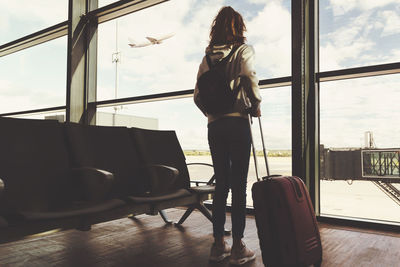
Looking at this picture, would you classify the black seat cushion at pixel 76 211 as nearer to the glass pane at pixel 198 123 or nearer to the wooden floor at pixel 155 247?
the wooden floor at pixel 155 247

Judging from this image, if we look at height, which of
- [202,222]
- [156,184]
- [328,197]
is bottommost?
[202,222]

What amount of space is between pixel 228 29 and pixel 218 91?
1.13ft

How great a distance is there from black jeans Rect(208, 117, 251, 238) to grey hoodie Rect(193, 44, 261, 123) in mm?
62

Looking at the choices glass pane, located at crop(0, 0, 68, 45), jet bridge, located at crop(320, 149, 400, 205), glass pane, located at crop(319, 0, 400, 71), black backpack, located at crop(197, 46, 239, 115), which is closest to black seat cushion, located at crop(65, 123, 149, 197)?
black backpack, located at crop(197, 46, 239, 115)

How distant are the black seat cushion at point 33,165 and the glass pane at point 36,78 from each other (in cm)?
304

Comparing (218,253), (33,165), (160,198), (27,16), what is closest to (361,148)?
(218,253)

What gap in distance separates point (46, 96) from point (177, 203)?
3.67 m

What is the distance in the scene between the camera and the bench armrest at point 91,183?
1.71 metres

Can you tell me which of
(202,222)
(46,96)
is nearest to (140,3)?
(46,96)

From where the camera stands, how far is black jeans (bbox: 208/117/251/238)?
1689 mm

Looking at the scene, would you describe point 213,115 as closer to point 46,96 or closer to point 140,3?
point 140,3

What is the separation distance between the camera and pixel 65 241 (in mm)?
2227

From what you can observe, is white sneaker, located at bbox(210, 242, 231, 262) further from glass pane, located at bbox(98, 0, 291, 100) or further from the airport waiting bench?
glass pane, located at bbox(98, 0, 291, 100)

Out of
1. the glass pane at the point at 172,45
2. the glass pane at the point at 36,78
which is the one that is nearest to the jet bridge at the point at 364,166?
the glass pane at the point at 172,45
